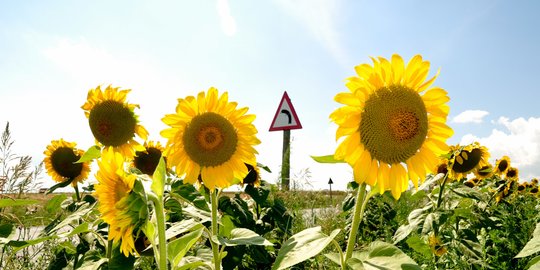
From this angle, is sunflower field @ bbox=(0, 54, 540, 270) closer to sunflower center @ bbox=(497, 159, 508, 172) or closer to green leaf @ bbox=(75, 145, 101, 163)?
green leaf @ bbox=(75, 145, 101, 163)

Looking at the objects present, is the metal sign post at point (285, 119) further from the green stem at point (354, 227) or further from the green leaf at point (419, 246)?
the green stem at point (354, 227)

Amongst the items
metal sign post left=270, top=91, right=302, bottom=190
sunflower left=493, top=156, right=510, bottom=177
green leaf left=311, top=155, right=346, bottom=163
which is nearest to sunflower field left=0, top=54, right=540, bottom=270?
green leaf left=311, top=155, right=346, bottom=163

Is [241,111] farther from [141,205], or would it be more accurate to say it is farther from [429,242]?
[429,242]

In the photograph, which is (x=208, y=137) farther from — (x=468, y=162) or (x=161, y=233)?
(x=468, y=162)

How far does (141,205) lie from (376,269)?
2.44 feet

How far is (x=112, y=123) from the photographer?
3145 millimetres

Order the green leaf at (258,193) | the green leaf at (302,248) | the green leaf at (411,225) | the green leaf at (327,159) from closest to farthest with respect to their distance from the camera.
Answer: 1. the green leaf at (302,248)
2. the green leaf at (327,159)
3. the green leaf at (411,225)
4. the green leaf at (258,193)

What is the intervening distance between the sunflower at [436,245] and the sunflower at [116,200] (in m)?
2.22

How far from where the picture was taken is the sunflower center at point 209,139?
7.30ft

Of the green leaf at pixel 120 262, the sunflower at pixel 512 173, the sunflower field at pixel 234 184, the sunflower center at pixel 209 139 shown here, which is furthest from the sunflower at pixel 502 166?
→ the green leaf at pixel 120 262

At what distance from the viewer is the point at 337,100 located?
4.86 feet

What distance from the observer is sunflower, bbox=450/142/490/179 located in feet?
12.7

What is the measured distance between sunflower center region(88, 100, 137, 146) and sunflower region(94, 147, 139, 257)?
5.29 ft

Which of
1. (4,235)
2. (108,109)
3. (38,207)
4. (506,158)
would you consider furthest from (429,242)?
(506,158)
